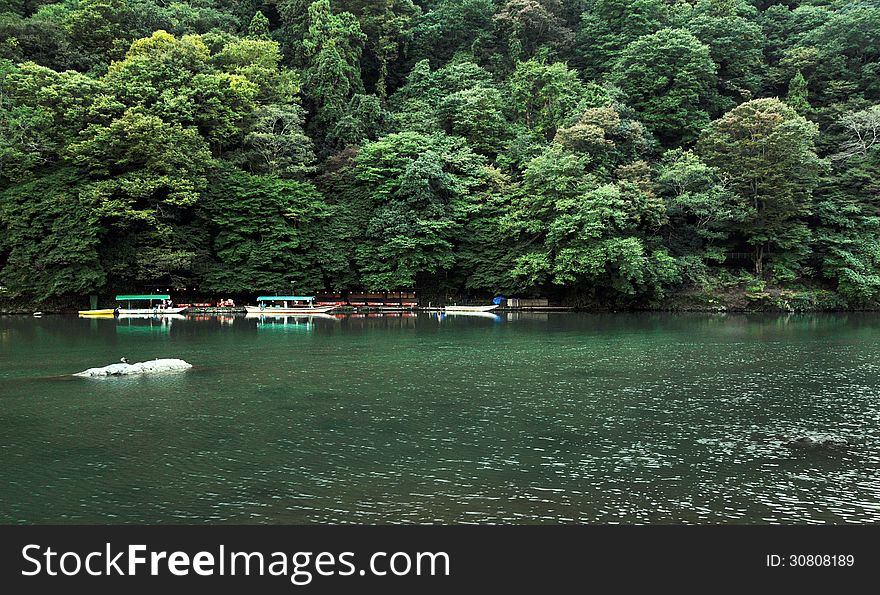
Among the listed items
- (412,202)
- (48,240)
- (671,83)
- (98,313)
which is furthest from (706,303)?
(48,240)

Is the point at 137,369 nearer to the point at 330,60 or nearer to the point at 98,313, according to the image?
the point at 98,313

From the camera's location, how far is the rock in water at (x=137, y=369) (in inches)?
746

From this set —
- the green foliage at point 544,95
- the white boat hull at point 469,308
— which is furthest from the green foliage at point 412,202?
the green foliage at point 544,95

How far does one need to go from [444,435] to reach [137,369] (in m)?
10.8

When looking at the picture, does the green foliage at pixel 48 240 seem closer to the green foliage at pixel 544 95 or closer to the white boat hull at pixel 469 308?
the white boat hull at pixel 469 308

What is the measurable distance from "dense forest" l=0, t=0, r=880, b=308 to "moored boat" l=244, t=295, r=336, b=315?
113 centimetres

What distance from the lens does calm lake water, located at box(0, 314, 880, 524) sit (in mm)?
9039

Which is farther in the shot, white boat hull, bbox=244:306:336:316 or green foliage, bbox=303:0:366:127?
green foliage, bbox=303:0:366:127

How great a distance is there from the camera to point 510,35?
6662cm

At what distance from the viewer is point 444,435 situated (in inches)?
499

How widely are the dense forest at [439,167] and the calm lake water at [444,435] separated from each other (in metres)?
22.4

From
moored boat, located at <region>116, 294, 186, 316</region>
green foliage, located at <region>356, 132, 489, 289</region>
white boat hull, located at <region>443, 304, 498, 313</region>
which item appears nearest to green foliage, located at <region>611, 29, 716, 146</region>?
green foliage, located at <region>356, 132, 489, 289</region>

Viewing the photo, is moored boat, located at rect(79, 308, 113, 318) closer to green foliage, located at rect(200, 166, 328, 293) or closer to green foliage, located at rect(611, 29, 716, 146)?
green foliage, located at rect(200, 166, 328, 293)
